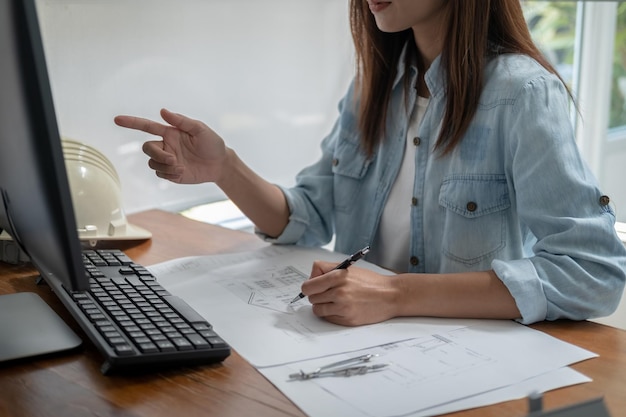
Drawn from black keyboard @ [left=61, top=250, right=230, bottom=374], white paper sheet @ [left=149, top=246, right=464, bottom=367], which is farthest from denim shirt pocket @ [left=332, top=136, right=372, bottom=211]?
black keyboard @ [left=61, top=250, right=230, bottom=374]

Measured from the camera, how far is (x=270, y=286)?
1.33 m

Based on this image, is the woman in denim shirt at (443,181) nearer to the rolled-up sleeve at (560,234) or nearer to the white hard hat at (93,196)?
the rolled-up sleeve at (560,234)

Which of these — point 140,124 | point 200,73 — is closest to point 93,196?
point 140,124

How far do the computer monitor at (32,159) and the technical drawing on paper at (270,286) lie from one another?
0.98ft

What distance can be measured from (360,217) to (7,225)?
701 mm

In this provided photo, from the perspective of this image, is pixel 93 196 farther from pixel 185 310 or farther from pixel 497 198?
pixel 497 198

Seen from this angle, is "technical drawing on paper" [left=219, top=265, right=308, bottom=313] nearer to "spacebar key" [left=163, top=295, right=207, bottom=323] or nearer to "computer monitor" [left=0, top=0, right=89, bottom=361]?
"spacebar key" [left=163, top=295, right=207, bottom=323]

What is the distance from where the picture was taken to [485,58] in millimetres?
1406

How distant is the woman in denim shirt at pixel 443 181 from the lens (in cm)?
118

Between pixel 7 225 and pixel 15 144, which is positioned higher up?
pixel 15 144

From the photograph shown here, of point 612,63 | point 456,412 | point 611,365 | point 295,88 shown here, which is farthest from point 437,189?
point 612,63

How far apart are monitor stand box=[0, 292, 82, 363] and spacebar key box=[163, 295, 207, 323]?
0.42 feet

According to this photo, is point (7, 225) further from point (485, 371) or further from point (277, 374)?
point (485, 371)

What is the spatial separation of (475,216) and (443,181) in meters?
0.09
